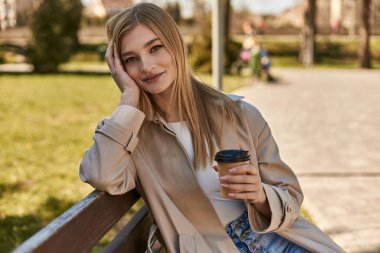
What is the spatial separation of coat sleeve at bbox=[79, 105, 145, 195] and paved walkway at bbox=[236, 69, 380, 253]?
260 centimetres

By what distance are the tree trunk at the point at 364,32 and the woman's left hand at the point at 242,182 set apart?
29700 mm

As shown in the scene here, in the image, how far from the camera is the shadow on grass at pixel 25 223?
446 centimetres

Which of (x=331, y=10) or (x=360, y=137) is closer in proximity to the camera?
(x=360, y=137)

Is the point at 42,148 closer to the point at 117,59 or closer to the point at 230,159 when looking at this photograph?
the point at 117,59

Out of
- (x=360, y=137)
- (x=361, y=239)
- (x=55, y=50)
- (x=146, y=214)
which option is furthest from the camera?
(x=55, y=50)

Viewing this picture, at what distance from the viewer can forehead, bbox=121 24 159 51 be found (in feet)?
6.99

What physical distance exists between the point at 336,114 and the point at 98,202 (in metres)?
10.6

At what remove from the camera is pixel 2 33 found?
48906mm

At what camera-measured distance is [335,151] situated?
7.99 m

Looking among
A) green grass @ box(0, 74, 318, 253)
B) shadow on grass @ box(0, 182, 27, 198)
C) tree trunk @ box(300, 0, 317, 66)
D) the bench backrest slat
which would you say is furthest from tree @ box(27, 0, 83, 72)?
A: the bench backrest slat

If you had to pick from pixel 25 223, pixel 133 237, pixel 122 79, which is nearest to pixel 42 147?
pixel 25 223

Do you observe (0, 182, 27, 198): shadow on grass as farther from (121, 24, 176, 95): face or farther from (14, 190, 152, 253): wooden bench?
(121, 24, 176, 95): face

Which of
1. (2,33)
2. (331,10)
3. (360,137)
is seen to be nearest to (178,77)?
(360,137)

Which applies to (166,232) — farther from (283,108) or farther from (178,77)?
(283,108)
